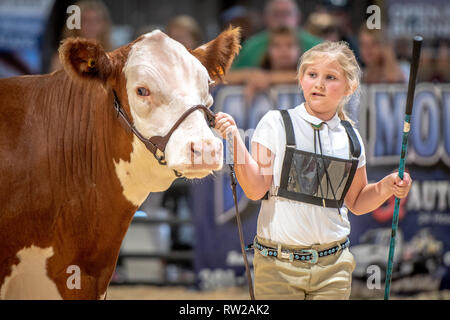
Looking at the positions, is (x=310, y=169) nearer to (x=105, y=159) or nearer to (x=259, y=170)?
(x=259, y=170)

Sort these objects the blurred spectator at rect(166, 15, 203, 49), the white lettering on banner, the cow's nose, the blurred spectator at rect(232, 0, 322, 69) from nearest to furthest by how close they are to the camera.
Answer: the cow's nose → the white lettering on banner → the blurred spectator at rect(232, 0, 322, 69) → the blurred spectator at rect(166, 15, 203, 49)

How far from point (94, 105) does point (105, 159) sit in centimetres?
26

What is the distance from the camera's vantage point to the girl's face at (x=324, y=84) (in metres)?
2.61

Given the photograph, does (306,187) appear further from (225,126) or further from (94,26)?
(94,26)

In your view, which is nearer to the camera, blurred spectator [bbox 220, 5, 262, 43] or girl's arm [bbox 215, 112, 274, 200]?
girl's arm [bbox 215, 112, 274, 200]

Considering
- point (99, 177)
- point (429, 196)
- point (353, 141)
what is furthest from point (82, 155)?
point (429, 196)

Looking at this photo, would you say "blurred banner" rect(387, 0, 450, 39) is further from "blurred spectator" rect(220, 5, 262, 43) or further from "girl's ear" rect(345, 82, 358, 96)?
"girl's ear" rect(345, 82, 358, 96)

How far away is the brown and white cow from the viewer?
102 inches

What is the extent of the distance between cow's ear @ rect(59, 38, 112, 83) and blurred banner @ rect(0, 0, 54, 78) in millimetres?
4854

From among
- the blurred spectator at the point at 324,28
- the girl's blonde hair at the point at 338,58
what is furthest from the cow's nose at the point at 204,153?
the blurred spectator at the point at 324,28

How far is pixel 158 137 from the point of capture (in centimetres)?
254

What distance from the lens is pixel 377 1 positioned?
7.09m

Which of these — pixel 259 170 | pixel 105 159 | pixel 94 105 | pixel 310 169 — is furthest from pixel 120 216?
pixel 310 169

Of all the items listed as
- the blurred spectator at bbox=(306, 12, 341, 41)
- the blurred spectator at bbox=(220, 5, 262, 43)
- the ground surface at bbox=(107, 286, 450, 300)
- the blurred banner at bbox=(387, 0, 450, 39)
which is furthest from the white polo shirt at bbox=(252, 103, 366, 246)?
the blurred banner at bbox=(387, 0, 450, 39)
